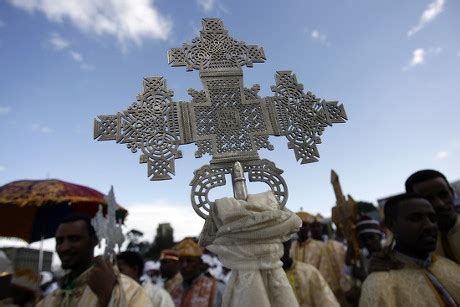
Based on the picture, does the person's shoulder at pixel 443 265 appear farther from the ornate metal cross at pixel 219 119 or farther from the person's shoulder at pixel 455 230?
the ornate metal cross at pixel 219 119

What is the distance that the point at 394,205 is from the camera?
8.36 ft

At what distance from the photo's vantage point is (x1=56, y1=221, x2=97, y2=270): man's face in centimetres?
287

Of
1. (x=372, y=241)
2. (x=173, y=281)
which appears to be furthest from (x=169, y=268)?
(x=372, y=241)

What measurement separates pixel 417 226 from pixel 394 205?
0.91 ft

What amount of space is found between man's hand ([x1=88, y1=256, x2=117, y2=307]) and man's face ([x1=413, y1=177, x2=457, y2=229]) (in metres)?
2.92

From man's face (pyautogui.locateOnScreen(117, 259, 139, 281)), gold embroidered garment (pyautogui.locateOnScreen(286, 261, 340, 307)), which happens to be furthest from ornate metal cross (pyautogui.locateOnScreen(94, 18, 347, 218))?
man's face (pyautogui.locateOnScreen(117, 259, 139, 281))

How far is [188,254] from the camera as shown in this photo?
5.85 metres

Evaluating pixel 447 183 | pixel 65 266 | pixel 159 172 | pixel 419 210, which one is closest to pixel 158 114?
pixel 159 172

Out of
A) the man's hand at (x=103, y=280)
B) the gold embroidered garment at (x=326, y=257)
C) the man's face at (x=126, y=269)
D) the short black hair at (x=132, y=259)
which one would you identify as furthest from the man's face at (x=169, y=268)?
the man's hand at (x=103, y=280)

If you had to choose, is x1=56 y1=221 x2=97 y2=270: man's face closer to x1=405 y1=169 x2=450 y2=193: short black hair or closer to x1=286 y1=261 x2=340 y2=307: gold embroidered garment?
x1=286 y1=261 x2=340 y2=307: gold embroidered garment

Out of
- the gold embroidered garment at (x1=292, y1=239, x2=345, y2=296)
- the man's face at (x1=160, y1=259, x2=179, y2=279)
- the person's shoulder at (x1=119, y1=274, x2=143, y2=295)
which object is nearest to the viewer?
the person's shoulder at (x1=119, y1=274, x2=143, y2=295)

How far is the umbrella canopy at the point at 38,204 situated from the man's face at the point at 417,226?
4.81m

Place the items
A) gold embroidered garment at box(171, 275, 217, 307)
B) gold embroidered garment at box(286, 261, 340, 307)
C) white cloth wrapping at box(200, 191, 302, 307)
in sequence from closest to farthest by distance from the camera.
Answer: white cloth wrapping at box(200, 191, 302, 307)
gold embroidered garment at box(286, 261, 340, 307)
gold embroidered garment at box(171, 275, 217, 307)

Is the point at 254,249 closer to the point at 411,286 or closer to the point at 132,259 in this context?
the point at 411,286
